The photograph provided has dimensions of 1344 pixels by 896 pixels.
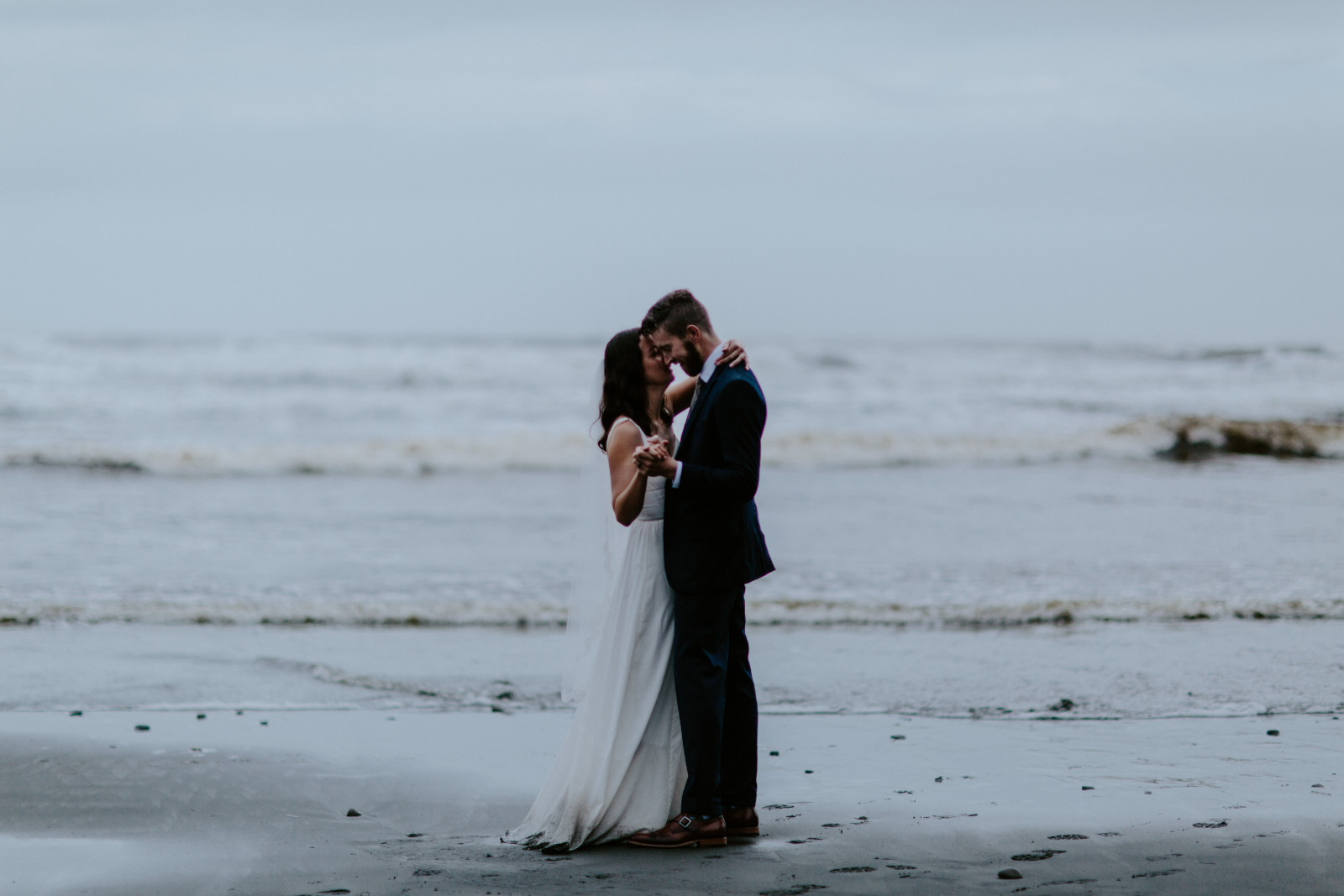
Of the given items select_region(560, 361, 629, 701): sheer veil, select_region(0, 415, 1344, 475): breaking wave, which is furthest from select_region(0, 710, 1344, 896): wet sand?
select_region(0, 415, 1344, 475): breaking wave

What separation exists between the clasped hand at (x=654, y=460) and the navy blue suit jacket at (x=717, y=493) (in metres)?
0.06

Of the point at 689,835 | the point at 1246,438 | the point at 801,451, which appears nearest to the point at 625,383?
the point at 689,835

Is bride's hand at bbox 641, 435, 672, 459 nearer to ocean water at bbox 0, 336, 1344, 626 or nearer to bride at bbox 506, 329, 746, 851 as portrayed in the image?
bride at bbox 506, 329, 746, 851

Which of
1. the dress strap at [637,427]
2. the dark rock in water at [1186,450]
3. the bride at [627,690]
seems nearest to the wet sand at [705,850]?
the bride at [627,690]

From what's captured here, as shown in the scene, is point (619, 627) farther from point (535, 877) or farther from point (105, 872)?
point (105, 872)

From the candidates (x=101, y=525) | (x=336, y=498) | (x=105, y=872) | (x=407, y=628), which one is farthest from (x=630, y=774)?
(x=336, y=498)

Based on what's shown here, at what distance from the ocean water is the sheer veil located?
22 centimetres

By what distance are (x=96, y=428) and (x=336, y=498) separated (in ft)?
36.2

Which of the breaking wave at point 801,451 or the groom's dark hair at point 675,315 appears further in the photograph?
the breaking wave at point 801,451

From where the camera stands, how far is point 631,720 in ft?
12.8

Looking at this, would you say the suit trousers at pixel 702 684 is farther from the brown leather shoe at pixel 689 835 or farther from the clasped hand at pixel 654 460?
the clasped hand at pixel 654 460

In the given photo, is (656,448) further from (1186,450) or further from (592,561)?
(1186,450)

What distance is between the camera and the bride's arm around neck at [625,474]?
375 centimetres

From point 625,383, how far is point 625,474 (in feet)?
1.04
